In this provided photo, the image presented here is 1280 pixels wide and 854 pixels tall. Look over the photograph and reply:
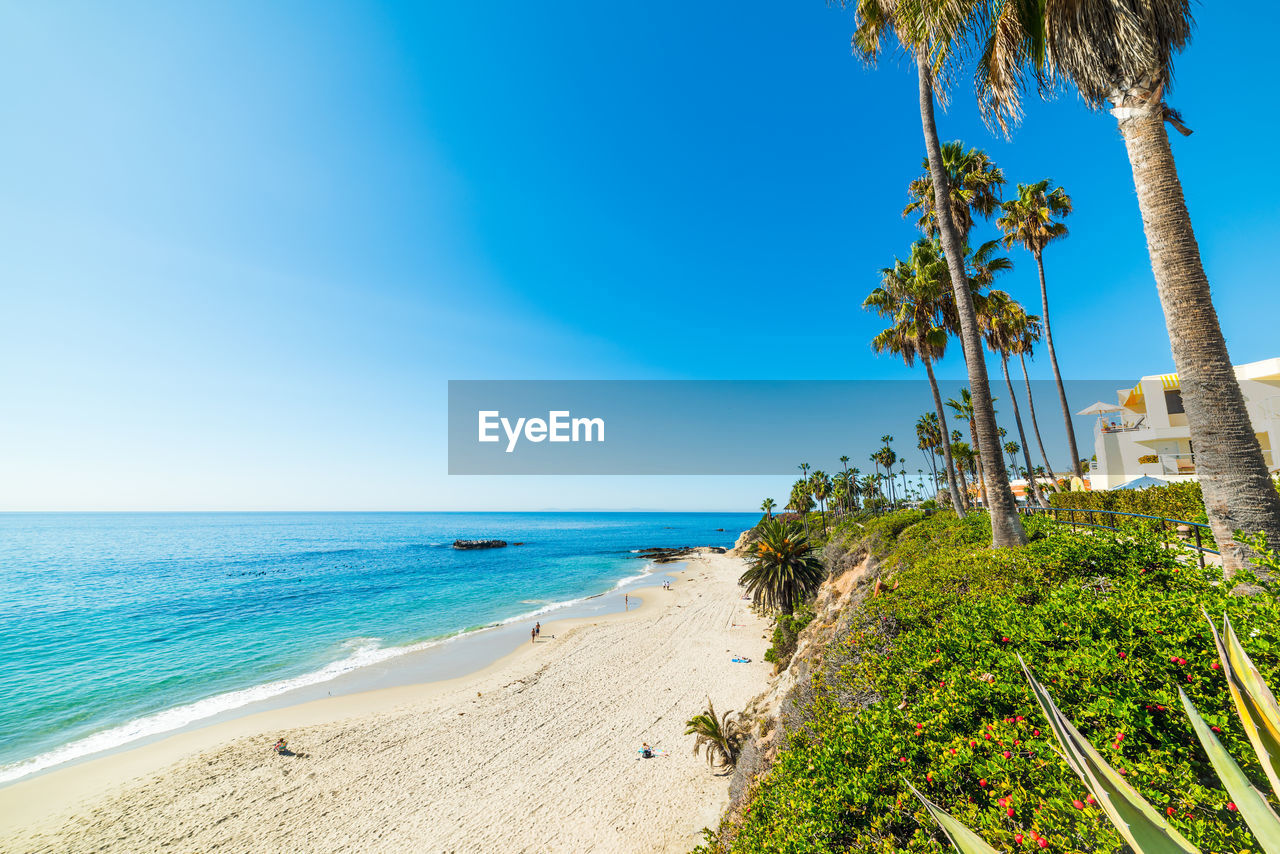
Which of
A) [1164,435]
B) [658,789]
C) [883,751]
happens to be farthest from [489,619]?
[1164,435]

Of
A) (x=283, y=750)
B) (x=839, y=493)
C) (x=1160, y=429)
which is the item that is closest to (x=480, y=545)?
A: (x=839, y=493)

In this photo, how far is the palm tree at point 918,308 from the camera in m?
20.1

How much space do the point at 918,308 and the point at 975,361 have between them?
9.83 meters

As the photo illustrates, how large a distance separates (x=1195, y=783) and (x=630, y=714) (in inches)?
701

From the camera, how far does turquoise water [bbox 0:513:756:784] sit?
2034 centimetres

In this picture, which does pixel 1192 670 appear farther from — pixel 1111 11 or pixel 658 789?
pixel 658 789

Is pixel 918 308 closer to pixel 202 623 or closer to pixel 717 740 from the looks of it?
pixel 717 740

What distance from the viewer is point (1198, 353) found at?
243 inches

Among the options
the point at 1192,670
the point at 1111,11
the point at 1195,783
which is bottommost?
the point at 1195,783

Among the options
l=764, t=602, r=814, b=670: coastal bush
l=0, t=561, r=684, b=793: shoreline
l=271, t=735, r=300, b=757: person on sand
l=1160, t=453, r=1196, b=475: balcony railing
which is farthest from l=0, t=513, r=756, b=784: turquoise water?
l=1160, t=453, r=1196, b=475: balcony railing

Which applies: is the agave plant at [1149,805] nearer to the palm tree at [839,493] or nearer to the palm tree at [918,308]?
the palm tree at [918,308]

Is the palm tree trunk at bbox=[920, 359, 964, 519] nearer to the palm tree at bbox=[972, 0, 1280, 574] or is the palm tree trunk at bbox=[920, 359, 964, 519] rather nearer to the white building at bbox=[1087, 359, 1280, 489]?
the white building at bbox=[1087, 359, 1280, 489]

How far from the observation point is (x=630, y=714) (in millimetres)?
18344

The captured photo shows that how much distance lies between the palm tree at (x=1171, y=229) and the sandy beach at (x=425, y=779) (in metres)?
11.7
